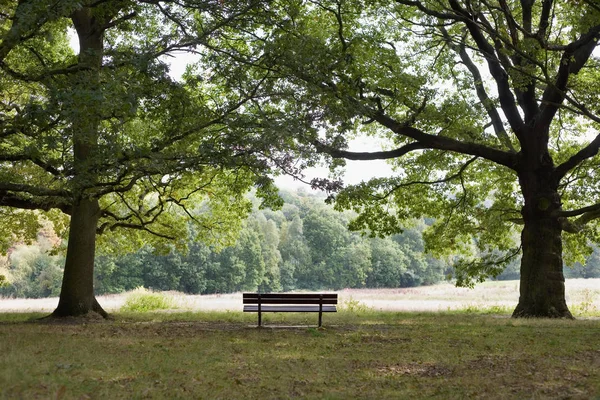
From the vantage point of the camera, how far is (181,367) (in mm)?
8852

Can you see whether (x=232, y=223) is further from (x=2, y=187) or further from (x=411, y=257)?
(x=411, y=257)

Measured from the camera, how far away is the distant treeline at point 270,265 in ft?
235

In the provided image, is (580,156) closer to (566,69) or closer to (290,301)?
(566,69)

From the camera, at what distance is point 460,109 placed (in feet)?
61.6

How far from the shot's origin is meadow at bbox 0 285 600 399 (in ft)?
23.8

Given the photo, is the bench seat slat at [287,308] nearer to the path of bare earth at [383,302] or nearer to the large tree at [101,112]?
the large tree at [101,112]

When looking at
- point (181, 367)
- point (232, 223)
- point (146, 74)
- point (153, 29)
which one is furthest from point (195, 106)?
point (232, 223)

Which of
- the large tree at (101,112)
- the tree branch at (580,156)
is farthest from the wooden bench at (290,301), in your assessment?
the tree branch at (580,156)

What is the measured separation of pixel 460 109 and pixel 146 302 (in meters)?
16.5

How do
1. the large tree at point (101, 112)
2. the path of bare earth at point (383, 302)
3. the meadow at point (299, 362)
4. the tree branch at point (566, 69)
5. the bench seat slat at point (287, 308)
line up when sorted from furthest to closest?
the path of bare earth at point (383, 302) → the tree branch at point (566, 69) → the bench seat slat at point (287, 308) → the large tree at point (101, 112) → the meadow at point (299, 362)

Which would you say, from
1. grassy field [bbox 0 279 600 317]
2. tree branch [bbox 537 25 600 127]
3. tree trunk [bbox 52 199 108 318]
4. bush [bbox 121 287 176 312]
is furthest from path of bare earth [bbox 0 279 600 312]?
tree branch [bbox 537 25 600 127]

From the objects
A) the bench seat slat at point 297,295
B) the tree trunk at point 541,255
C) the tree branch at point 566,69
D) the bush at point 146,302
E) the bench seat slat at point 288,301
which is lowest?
the bush at point 146,302

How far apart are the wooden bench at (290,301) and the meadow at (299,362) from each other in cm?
50

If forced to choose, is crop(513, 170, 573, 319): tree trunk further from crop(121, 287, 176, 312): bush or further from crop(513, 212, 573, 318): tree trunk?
crop(121, 287, 176, 312): bush
